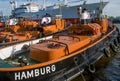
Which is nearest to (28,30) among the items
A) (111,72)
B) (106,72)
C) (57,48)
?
(106,72)

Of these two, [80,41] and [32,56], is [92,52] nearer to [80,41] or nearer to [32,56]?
[80,41]

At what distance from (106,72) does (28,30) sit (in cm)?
1172

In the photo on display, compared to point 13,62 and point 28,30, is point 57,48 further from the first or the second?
point 28,30

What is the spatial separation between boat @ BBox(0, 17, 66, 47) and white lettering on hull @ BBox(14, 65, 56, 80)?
981cm

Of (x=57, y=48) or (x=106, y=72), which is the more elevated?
(x=57, y=48)

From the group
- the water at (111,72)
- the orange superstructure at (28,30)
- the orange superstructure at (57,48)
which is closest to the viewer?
the orange superstructure at (57,48)

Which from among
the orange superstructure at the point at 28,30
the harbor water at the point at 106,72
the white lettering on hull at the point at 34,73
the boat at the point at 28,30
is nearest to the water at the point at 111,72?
the harbor water at the point at 106,72

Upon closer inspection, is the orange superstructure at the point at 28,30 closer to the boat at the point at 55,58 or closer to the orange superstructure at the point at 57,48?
the boat at the point at 55,58

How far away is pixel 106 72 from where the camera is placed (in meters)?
15.6

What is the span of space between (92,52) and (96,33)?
6.44 ft

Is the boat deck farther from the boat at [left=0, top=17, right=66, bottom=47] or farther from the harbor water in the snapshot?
the boat at [left=0, top=17, right=66, bottom=47]

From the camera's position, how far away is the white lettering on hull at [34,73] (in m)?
9.65

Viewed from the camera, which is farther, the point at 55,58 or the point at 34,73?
the point at 55,58

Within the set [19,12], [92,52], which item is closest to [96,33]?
[92,52]
